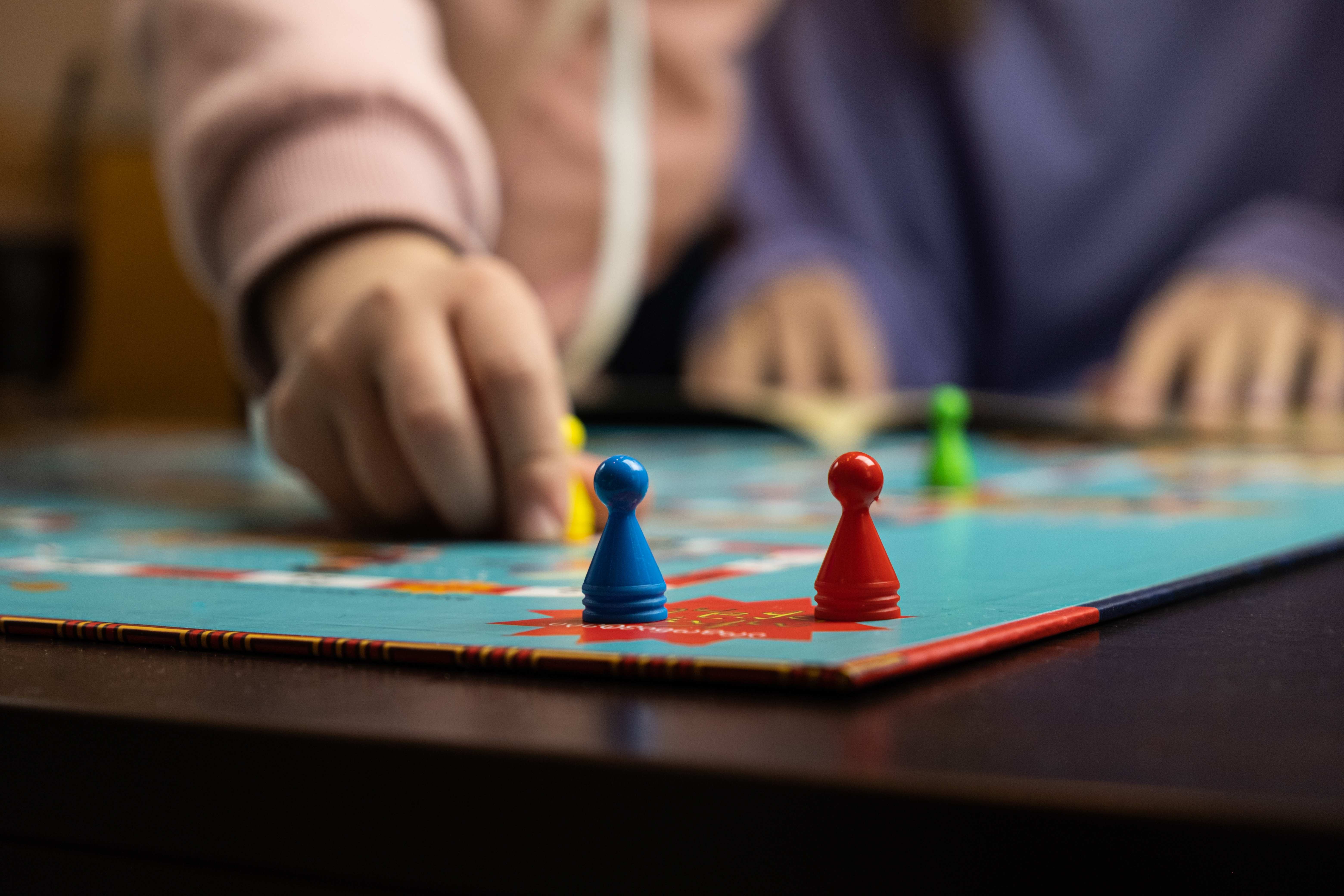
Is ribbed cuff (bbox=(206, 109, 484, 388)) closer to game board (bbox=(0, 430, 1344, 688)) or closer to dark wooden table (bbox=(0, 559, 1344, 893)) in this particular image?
game board (bbox=(0, 430, 1344, 688))

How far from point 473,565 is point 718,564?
0.09 metres

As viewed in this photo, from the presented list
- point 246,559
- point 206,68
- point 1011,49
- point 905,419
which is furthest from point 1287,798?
point 1011,49

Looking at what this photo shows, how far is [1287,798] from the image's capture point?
7.9 inches

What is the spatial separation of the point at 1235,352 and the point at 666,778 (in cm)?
126

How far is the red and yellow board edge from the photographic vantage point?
0.89 feet

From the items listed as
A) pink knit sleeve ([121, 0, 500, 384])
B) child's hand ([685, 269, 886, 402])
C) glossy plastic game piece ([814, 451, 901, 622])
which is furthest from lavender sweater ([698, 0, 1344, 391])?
glossy plastic game piece ([814, 451, 901, 622])

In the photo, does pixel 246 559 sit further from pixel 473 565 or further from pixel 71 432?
pixel 71 432

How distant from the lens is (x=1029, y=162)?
5.76 ft

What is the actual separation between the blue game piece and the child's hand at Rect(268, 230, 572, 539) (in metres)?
0.20

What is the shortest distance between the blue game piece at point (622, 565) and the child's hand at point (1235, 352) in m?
0.97

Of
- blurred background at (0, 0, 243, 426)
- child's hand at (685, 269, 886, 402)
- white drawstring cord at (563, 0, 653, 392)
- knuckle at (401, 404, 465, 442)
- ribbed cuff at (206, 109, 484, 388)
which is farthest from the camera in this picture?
blurred background at (0, 0, 243, 426)

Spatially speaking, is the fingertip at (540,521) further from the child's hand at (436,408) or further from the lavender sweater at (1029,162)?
the lavender sweater at (1029,162)

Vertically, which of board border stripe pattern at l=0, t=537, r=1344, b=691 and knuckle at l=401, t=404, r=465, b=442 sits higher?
knuckle at l=401, t=404, r=465, b=442

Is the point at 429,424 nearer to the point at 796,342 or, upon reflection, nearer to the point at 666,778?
the point at 666,778
